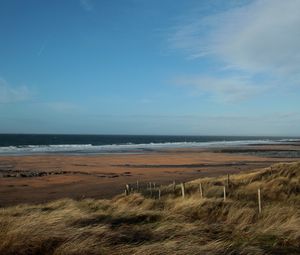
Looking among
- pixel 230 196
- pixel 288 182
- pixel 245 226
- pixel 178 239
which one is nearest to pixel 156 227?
pixel 178 239

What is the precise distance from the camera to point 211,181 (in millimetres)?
24094

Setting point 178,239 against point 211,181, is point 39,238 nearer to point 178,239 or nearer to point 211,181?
point 178,239

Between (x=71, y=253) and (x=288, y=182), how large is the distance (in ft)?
53.8

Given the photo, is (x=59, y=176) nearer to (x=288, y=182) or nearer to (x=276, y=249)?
(x=288, y=182)

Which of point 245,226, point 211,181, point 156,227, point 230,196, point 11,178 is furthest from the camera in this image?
point 11,178

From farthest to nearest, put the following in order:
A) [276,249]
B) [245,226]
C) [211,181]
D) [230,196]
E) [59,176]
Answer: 1. [59,176]
2. [211,181]
3. [230,196]
4. [245,226]
5. [276,249]

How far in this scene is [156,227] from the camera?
32.9ft

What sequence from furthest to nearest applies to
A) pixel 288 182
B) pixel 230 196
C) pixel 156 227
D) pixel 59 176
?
pixel 59 176, pixel 288 182, pixel 230 196, pixel 156 227

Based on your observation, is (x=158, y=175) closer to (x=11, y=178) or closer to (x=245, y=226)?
(x=11, y=178)

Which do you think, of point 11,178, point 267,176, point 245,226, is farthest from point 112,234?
point 11,178

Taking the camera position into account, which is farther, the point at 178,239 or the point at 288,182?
the point at 288,182

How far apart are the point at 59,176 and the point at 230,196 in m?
19.8

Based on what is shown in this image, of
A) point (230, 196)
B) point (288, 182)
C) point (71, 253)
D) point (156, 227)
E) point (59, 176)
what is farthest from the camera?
point (59, 176)

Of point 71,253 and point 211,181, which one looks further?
point 211,181
